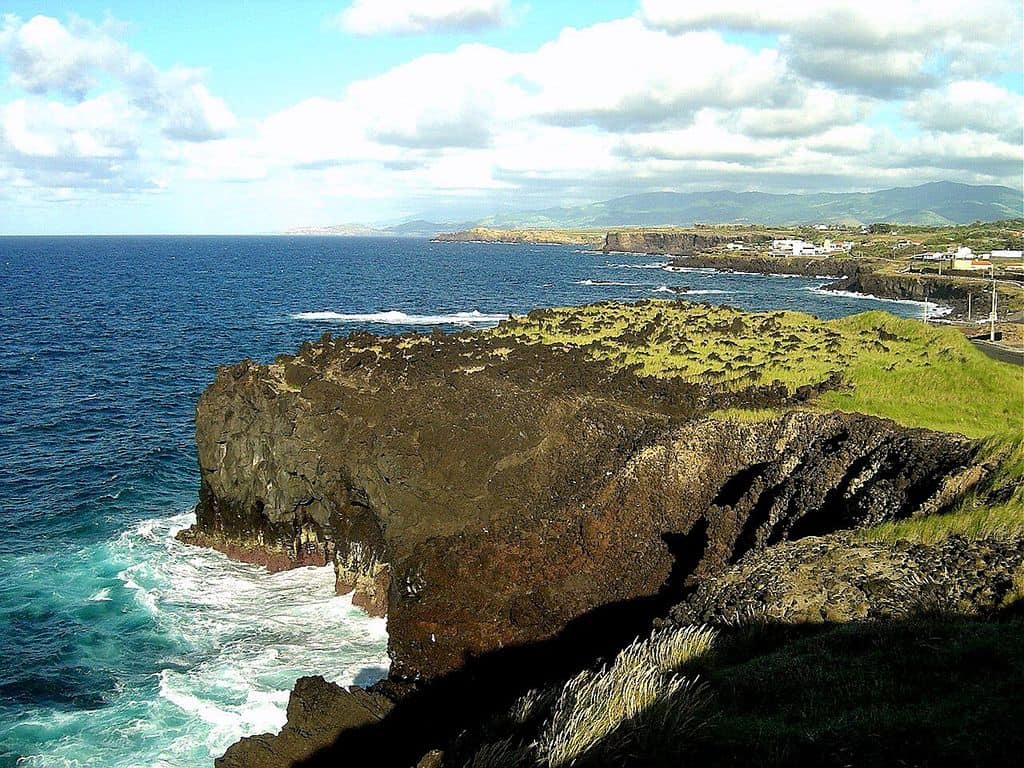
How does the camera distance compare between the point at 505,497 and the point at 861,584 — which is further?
the point at 505,497

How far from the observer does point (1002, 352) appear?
1817 inches

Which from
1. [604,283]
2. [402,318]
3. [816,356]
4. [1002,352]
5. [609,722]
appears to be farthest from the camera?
[604,283]

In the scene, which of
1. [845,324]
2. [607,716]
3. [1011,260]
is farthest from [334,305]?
[1011,260]

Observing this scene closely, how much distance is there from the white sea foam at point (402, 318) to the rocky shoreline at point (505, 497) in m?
44.1

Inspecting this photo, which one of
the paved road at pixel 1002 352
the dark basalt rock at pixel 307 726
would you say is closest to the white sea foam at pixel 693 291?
the paved road at pixel 1002 352

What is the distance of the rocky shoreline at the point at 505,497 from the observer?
61.3 feet

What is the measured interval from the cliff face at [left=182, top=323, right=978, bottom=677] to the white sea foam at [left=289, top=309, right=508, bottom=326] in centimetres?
4475

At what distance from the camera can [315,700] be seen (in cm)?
1664

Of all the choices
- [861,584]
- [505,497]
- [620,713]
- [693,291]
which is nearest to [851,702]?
[620,713]

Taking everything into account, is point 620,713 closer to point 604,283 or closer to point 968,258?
point 604,283

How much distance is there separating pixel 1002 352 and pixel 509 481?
114 ft

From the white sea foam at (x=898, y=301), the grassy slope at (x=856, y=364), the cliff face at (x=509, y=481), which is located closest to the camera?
the grassy slope at (x=856, y=364)

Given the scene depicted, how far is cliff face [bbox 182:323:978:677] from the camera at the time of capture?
2144 centimetres

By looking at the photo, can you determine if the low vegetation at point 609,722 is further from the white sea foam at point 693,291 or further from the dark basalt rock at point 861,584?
the white sea foam at point 693,291
